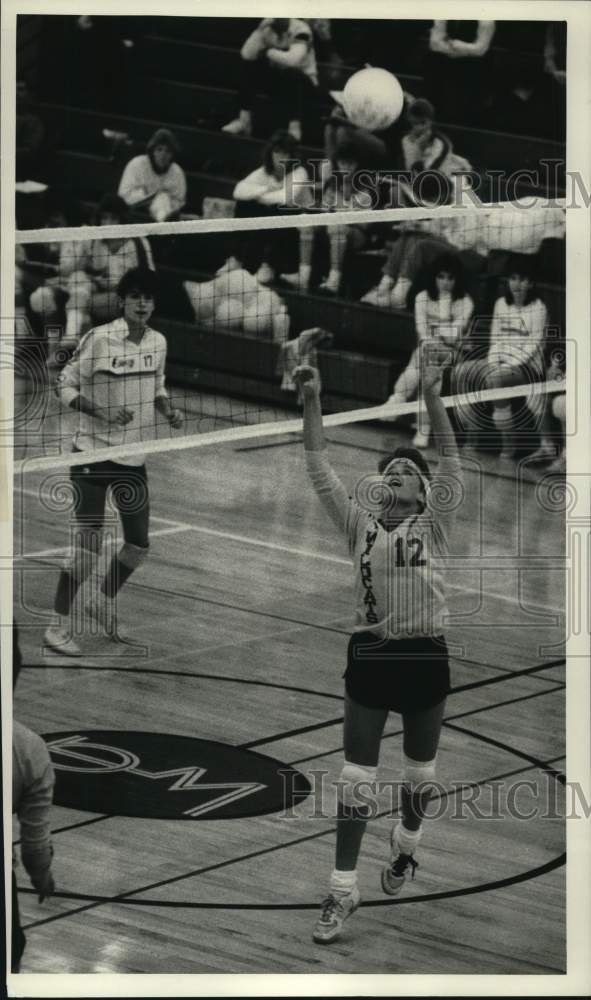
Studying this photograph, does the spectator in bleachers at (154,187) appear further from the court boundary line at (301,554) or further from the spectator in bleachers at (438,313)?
the court boundary line at (301,554)

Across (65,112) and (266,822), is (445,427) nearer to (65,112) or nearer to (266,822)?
(266,822)

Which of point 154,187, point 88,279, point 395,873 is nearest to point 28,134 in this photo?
point 154,187

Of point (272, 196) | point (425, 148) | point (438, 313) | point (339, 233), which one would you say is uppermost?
point (425, 148)

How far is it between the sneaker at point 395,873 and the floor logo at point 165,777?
914mm

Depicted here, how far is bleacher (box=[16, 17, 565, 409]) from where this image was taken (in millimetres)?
14602

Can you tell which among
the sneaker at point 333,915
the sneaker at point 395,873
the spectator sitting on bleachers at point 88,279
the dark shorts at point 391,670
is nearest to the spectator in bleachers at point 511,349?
the spectator sitting on bleachers at point 88,279

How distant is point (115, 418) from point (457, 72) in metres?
8.20

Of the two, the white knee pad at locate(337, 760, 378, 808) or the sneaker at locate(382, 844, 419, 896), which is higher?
the white knee pad at locate(337, 760, 378, 808)

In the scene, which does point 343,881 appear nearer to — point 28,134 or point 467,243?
point 467,243

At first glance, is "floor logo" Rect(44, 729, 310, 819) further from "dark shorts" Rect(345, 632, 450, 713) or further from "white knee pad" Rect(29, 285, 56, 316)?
"white knee pad" Rect(29, 285, 56, 316)

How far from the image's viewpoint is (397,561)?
6.30m

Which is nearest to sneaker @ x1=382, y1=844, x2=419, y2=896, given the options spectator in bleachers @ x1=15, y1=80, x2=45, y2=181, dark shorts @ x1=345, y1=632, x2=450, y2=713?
dark shorts @ x1=345, y1=632, x2=450, y2=713

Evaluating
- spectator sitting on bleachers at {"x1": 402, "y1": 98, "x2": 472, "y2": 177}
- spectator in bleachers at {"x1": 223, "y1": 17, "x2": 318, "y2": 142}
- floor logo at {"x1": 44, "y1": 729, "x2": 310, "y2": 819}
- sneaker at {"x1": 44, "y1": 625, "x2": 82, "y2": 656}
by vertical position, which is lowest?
floor logo at {"x1": 44, "y1": 729, "x2": 310, "y2": 819}

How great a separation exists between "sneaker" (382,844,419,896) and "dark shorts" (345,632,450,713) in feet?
2.21
